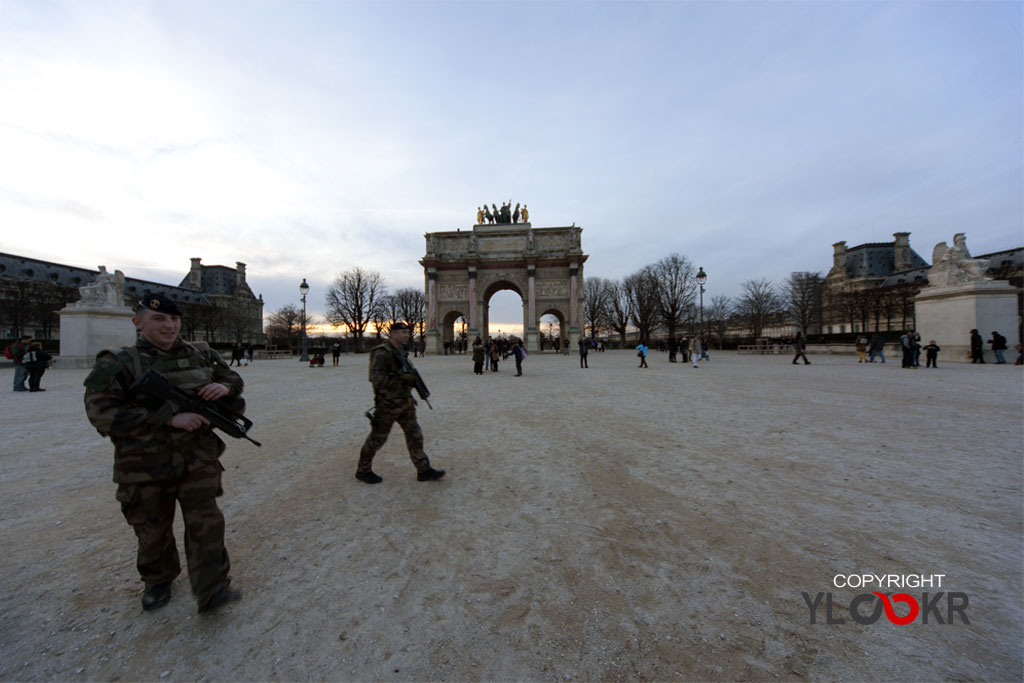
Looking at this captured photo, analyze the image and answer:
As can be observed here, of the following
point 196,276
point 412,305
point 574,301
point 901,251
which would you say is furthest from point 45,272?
point 901,251

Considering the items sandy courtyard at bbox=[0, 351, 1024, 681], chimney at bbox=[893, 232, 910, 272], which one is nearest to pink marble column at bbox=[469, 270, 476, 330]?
sandy courtyard at bbox=[0, 351, 1024, 681]

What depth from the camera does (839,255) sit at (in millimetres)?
72875

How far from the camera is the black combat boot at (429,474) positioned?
4.09m

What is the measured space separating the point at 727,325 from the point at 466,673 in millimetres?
69163

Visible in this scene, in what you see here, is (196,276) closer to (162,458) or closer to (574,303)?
(574,303)

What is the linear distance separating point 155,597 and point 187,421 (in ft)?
3.28

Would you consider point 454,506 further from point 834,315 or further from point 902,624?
point 834,315

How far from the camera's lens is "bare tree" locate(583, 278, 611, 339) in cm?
A: 6953

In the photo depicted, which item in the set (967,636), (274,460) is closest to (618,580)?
(967,636)

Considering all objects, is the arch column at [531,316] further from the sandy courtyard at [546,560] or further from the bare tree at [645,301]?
the sandy courtyard at [546,560]

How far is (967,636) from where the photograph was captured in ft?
6.36

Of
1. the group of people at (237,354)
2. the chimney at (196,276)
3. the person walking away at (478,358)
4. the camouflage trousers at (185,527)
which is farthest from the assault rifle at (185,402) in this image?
the chimney at (196,276)

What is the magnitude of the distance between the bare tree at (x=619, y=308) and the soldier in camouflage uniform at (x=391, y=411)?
6338cm

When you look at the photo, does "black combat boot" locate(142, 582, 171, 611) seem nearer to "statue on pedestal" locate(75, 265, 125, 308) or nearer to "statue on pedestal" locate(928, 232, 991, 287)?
"statue on pedestal" locate(75, 265, 125, 308)
